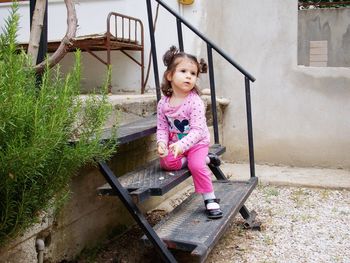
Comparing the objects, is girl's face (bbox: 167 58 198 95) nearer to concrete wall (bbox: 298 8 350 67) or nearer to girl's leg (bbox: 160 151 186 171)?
girl's leg (bbox: 160 151 186 171)

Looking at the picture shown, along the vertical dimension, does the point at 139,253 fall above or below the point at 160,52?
below

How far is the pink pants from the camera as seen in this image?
2.34 meters

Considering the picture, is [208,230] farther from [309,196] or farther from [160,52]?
[160,52]

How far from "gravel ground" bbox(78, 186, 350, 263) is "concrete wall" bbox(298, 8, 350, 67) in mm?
3213

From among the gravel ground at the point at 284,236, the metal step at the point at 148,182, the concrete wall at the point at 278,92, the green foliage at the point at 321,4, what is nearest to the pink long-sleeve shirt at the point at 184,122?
the metal step at the point at 148,182

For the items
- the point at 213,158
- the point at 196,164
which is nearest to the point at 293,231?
the point at 213,158

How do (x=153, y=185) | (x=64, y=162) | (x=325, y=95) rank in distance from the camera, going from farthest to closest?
1. (x=325, y=95)
2. (x=153, y=185)
3. (x=64, y=162)

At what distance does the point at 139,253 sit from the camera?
2.59 metres

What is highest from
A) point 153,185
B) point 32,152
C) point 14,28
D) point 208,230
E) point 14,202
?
point 14,28

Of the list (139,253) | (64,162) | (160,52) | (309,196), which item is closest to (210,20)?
(160,52)

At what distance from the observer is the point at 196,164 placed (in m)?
2.33

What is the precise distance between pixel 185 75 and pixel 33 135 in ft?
4.07

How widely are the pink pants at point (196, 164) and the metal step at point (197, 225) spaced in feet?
0.50

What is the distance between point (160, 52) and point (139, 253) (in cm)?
224
